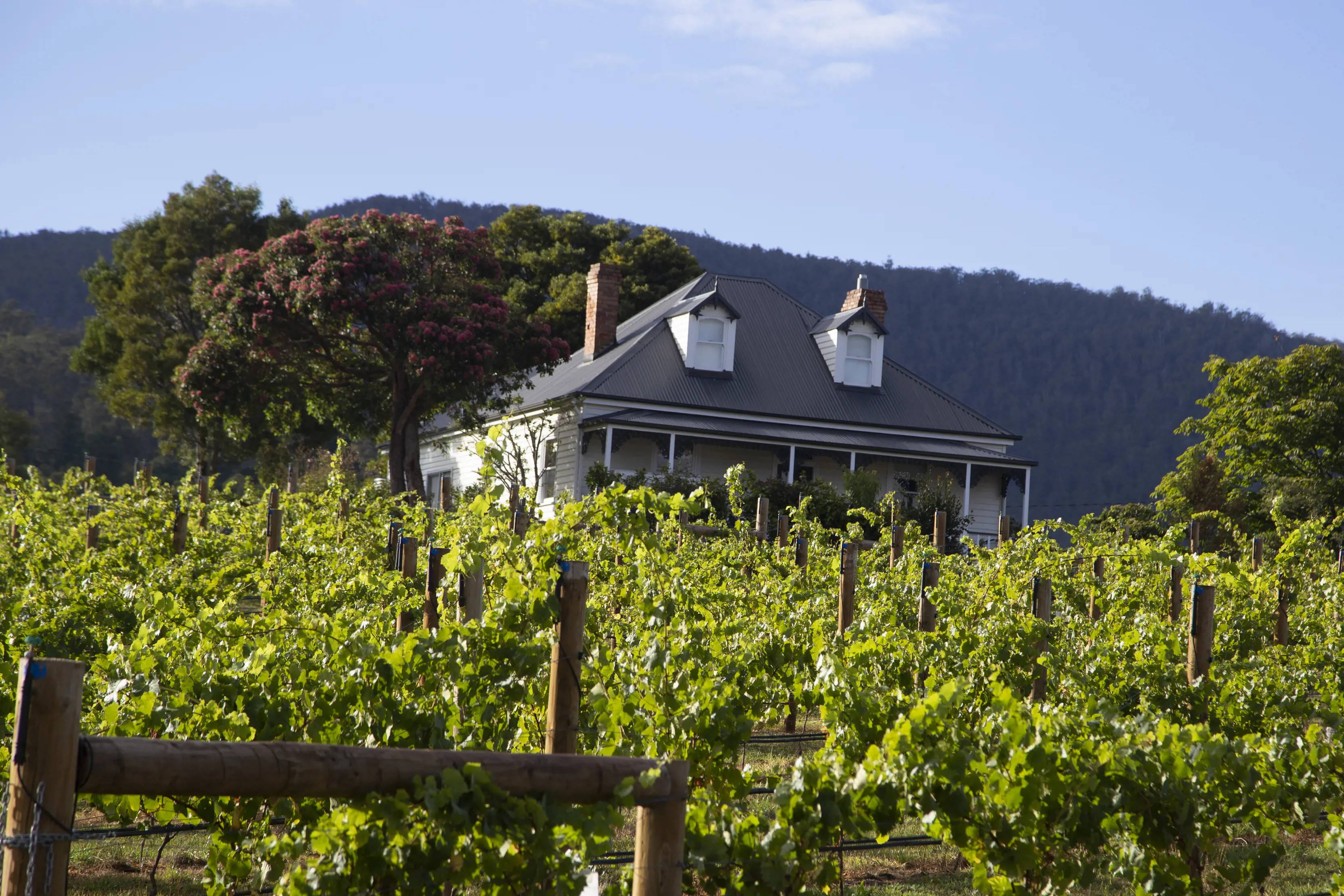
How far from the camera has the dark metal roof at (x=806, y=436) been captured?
25.8 meters

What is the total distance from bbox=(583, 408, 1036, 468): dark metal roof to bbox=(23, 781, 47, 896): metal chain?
22.9m

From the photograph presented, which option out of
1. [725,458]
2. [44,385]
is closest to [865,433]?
[725,458]

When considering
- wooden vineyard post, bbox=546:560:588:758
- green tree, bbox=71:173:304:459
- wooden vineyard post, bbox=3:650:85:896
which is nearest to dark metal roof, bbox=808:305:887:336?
green tree, bbox=71:173:304:459

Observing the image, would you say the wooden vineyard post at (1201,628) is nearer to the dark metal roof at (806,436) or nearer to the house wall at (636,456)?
the dark metal roof at (806,436)

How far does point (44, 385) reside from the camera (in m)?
54.9

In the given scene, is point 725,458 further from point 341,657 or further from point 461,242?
point 341,657

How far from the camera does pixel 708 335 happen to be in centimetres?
2817

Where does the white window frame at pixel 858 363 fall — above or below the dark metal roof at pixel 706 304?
below

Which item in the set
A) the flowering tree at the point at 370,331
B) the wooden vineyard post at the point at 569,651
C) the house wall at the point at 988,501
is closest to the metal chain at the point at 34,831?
the wooden vineyard post at the point at 569,651

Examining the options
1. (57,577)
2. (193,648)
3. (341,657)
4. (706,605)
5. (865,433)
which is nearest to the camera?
(341,657)

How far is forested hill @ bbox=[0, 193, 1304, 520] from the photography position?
237 ft

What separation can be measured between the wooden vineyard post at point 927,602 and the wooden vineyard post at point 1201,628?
2.11m

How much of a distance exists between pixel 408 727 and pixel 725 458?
2407 centimetres

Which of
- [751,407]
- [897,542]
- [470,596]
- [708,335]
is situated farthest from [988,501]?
[470,596]
